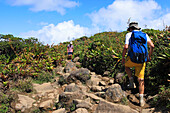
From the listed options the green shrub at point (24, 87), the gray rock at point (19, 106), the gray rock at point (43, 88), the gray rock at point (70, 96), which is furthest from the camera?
the gray rock at point (43, 88)

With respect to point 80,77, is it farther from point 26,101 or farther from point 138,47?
point 138,47

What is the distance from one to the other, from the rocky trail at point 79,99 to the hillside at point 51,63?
46 cm

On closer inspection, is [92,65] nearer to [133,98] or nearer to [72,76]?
[72,76]

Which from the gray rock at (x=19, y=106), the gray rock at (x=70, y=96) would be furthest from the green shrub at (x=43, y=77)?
the gray rock at (x=70, y=96)

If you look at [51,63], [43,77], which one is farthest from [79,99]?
[51,63]

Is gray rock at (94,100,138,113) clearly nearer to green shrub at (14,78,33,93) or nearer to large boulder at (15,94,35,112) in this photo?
large boulder at (15,94,35,112)

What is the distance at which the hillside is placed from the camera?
560cm

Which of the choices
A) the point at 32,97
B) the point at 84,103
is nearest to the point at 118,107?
the point at 84,103

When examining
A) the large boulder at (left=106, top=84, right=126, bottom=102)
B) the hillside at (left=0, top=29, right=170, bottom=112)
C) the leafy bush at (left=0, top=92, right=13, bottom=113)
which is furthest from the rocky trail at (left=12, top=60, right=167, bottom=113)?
the hillside at (left=0, top=29, right=170, bottom=112)

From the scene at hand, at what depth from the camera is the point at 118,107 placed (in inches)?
162

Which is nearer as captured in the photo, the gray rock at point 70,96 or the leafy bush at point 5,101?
the gray rock at point 70,96

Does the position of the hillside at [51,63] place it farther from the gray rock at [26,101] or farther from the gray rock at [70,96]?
the gray rock at [70,96]

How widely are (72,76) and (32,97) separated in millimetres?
2048

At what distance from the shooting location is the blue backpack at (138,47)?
4.18 m
